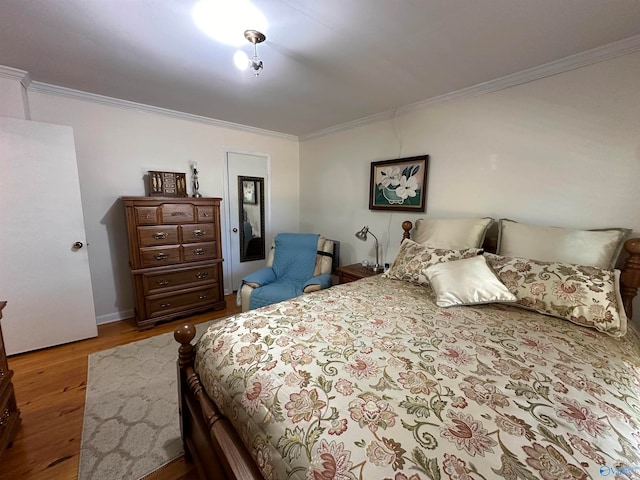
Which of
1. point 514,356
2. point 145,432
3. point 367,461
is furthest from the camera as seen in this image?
point 145,432

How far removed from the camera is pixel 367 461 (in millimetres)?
599

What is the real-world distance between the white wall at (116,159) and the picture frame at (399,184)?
2016 mm

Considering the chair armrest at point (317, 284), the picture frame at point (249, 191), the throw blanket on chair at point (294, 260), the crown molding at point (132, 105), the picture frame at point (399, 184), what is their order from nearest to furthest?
the crown molding at point (132, 105) → the chair armrest at point (317, 284) → the picture frame at point (399, 184) → the throw blanket on chair at point (294, 260) → the picture frame at point (249, 191)

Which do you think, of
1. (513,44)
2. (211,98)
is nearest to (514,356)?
(513,44)

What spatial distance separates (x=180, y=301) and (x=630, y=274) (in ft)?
12.0

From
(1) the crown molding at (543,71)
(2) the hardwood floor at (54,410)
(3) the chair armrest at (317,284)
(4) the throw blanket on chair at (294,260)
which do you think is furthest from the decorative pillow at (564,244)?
(2) the hardwood floor at (54,410)

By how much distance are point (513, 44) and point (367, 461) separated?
2227mm

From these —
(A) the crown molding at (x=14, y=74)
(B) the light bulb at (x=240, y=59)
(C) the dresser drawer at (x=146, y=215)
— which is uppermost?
(A) the crown molding at (x=14, y=74)

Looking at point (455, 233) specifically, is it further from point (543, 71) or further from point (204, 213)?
point (204, 213)

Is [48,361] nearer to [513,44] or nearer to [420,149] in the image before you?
[420,149]

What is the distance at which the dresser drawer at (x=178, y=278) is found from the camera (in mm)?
2680

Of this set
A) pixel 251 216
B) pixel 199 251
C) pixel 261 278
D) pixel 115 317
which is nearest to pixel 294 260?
pixel 261 278

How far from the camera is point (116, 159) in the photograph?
2.70m

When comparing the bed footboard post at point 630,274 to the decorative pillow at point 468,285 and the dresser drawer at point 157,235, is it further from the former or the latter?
the dresser drawer at point 157,235
